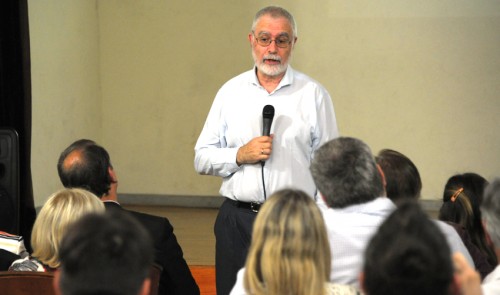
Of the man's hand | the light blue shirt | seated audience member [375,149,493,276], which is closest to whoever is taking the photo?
seated audience member [375,149,493,276]

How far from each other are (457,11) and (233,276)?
4.84 metres

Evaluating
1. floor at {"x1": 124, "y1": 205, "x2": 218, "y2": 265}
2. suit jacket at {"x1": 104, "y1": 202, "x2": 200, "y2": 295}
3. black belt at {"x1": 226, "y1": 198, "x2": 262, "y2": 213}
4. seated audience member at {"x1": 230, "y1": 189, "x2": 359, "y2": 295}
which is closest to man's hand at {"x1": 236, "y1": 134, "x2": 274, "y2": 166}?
black belt at {"x1": 226, "y1": 198, "x2": 262, "y2": 213}

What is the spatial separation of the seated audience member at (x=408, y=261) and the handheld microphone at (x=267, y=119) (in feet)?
6.56

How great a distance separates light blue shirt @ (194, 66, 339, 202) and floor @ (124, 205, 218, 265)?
7.89 feet

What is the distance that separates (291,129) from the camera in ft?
11.8

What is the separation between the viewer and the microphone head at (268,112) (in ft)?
11.4

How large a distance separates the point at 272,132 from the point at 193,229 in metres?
3.68

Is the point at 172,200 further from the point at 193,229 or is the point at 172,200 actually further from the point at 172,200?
the point at 193,229

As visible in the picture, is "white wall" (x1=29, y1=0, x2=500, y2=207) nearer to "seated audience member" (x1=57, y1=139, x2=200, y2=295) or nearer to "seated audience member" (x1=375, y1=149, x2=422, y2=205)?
"seated audience member" (x1=57, y1=139, x2=200, y2=295)

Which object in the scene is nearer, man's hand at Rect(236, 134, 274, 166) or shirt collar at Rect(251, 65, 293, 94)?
man's hand at Rect(236, 134, 274, 166)

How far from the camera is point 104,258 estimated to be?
1441 millimetres

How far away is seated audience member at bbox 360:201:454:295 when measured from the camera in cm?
Answer: 142

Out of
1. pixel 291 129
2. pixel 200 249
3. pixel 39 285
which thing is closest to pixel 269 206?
pixel 39 285

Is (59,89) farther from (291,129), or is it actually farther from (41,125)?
(291,129)
